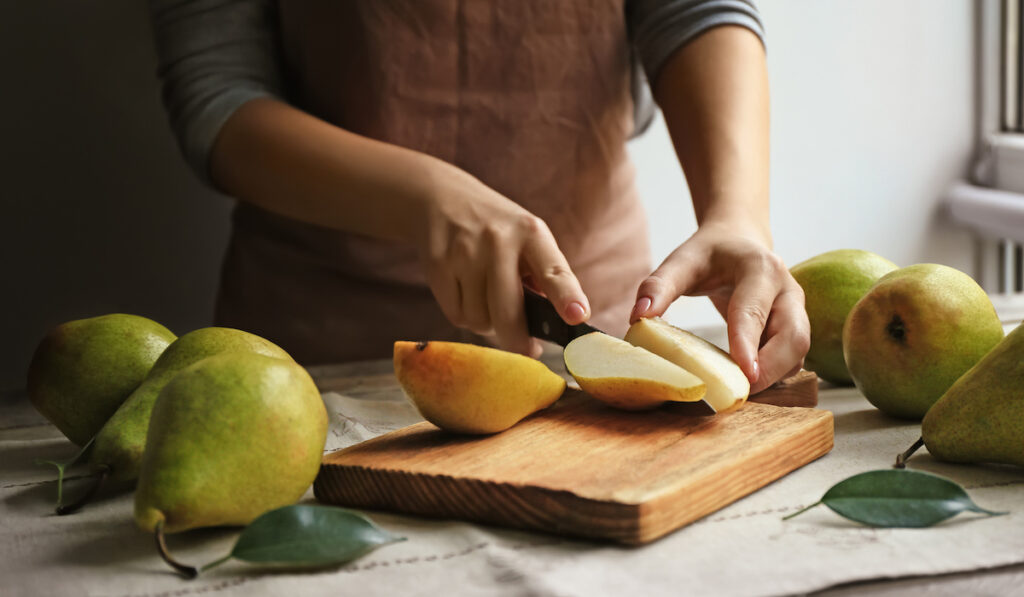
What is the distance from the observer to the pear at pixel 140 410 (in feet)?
2.27

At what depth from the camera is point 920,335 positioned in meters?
0.79

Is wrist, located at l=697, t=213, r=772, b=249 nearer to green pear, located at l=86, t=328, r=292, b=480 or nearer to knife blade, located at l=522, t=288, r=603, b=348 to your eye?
knife blade, located at l=522, t=288, r=603, b=348

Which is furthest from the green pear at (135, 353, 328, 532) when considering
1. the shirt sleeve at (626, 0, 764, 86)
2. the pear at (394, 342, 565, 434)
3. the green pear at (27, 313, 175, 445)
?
the shirt sleeve at (626, 0, 764, 86)

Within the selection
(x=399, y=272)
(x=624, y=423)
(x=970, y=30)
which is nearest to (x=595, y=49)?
(x=399, y=272)

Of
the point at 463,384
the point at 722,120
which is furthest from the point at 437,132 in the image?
the point at 463,384

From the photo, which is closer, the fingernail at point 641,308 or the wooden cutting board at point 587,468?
the wooden cutting board at point 587,468

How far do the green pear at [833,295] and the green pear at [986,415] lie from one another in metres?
0.24

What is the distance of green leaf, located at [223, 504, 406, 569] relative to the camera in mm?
532

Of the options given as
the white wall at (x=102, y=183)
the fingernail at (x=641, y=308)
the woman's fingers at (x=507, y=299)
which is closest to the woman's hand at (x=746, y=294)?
the fingernail at (x=641, y=308)

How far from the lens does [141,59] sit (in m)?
1.66

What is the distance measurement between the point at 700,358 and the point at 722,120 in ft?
1.56

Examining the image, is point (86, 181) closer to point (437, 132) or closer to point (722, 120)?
point (437, 132)

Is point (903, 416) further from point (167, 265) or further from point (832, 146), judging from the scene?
point (832, 146)

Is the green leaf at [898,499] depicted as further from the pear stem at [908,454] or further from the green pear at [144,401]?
the green pear at [144,401]
